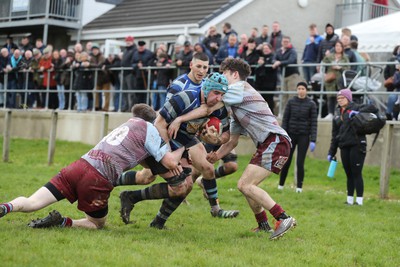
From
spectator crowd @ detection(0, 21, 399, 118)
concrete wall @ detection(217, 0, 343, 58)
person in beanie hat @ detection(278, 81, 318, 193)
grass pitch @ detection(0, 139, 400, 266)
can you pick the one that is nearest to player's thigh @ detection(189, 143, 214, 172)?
grass pitch @ detection(0, 139, 400, 266)

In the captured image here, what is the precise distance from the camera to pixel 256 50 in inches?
714

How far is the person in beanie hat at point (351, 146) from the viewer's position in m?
12.8

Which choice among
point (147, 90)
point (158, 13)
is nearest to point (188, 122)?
point (147, 90)

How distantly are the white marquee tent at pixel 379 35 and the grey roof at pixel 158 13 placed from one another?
7439mm

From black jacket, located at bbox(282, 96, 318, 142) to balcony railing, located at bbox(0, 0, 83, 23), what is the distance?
708 inches

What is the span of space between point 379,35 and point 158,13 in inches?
461

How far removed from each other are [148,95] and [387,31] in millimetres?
6411

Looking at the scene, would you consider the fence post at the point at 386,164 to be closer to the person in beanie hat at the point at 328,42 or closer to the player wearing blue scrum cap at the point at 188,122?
the player wearing blue scrum cap at the point at 188,122

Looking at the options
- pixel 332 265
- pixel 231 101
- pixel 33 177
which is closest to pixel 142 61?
pixel 33 177

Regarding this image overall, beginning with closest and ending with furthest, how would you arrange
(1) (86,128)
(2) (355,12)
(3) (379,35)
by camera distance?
(3) (379,35), (1) (86,128), (2) (355,12)

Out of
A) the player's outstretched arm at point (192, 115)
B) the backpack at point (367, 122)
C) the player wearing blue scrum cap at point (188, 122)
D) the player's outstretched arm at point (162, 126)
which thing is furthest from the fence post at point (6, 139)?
the player's outstretched arm at point (192, 115)

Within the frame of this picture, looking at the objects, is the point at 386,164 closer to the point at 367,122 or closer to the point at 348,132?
the point at 348,132

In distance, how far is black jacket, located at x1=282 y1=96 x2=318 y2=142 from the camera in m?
14.2

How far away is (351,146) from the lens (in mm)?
12859
